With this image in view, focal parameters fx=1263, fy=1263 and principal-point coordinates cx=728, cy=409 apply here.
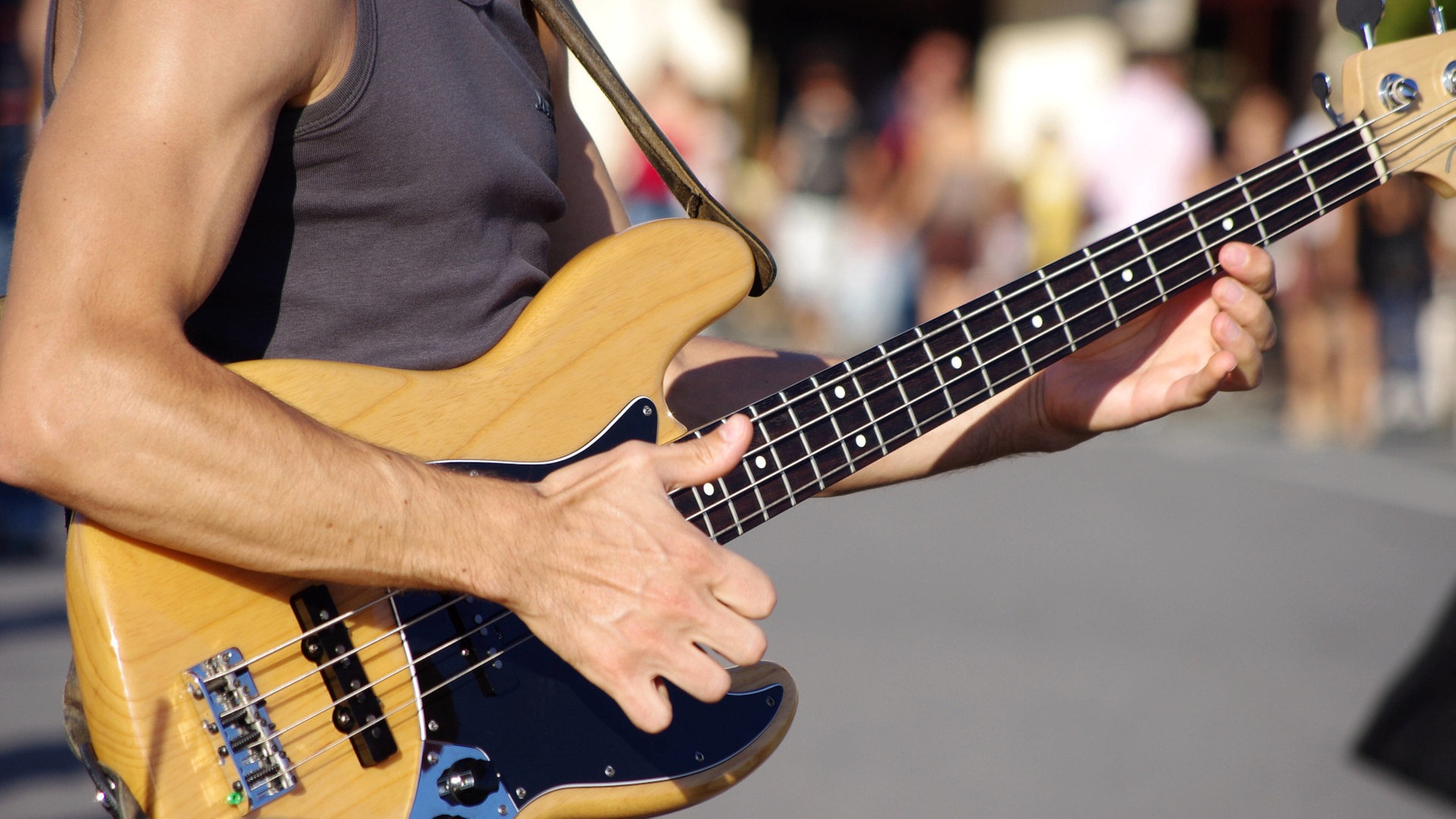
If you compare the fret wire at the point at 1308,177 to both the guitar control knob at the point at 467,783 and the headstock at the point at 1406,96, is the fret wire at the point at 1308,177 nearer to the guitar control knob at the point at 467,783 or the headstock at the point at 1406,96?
the headstock at the point at 1406,96

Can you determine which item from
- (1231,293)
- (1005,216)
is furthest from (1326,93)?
(1005,216)

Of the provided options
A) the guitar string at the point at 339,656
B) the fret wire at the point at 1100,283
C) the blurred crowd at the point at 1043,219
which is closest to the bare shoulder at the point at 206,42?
the guitar string at the point at 339,656

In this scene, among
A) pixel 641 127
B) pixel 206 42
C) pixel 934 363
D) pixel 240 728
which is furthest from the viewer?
pixel 641 127

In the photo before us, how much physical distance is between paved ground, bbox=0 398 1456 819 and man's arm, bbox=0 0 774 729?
2566 millimetres

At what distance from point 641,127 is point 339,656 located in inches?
41.0

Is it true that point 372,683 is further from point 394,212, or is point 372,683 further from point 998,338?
point 998,338

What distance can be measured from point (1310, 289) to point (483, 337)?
9.05 m

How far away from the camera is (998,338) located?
6.27 feet

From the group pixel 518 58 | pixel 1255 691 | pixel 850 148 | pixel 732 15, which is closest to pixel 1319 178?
pixel 518 58

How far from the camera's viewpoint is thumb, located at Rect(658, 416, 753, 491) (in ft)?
4.95

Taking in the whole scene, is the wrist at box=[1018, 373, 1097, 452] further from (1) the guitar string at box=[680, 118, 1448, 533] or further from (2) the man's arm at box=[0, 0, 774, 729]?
(2) the man's arm at box=[0, 0, 774, 729]

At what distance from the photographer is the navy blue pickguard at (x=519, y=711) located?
156cm

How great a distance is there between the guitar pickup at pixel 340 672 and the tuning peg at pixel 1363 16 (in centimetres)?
181

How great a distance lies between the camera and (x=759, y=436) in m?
1.74
